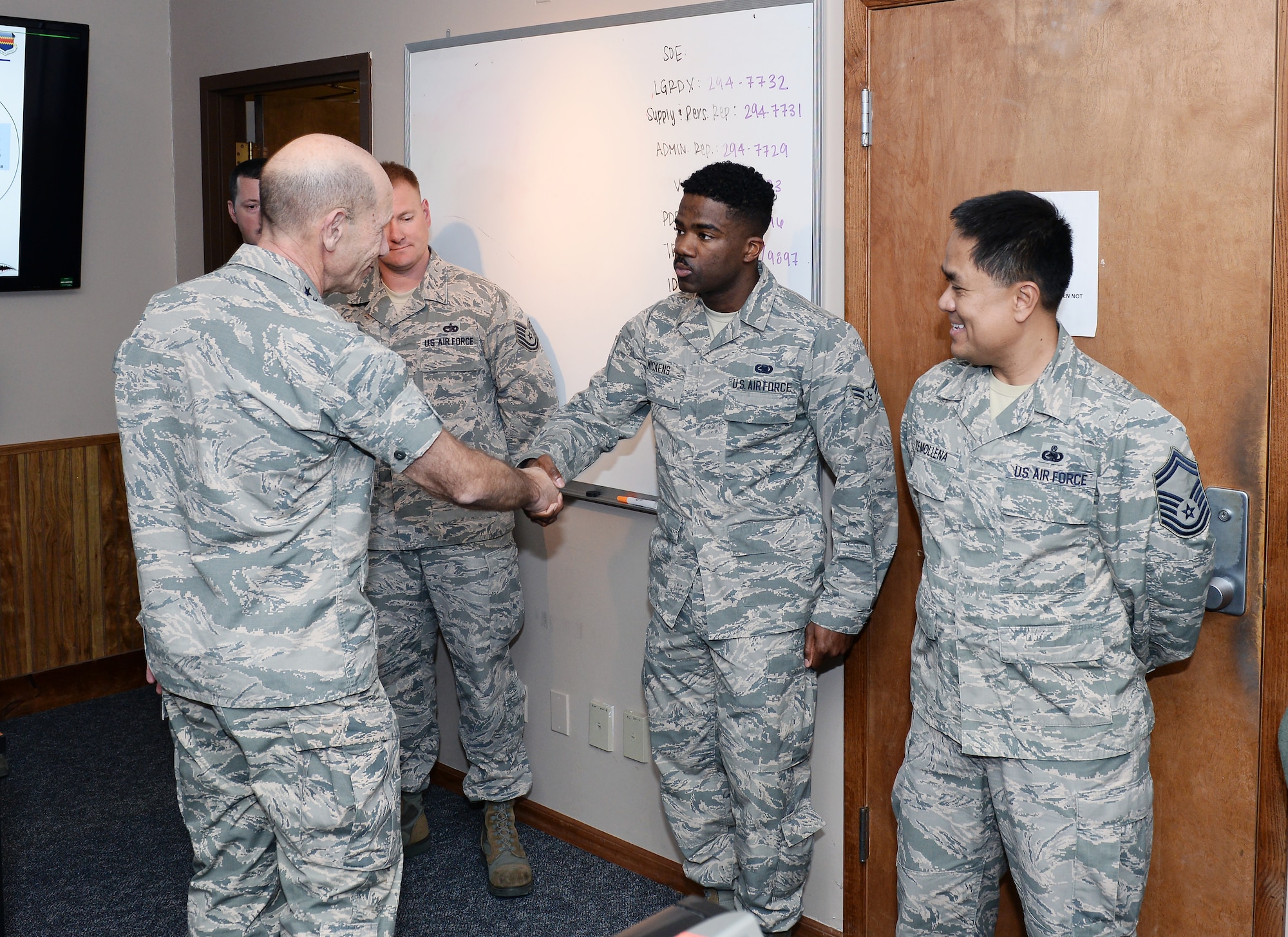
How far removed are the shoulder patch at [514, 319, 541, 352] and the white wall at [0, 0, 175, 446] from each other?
201 cm

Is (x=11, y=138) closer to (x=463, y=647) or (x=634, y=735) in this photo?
(x=463, y=647)

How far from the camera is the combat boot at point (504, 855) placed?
2.80m

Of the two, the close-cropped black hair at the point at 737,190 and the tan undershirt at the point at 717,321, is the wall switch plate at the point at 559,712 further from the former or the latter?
the close-cropped black hair at the point at 737,190

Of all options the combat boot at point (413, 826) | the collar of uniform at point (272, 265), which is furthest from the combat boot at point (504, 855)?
the collar of uniform at point (272, 265)

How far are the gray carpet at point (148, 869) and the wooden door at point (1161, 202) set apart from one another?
1091 millimetres

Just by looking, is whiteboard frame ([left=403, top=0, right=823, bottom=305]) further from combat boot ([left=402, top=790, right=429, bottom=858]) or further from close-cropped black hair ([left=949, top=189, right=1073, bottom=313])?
combat boot ([left=402, top=790, right=429, bottom=858])

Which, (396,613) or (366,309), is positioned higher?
(366,309)

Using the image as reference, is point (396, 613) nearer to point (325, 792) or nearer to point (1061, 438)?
point (325, 792)

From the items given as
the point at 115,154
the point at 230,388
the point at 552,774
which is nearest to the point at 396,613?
the point at 552,774

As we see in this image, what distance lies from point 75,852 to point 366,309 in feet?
5.47

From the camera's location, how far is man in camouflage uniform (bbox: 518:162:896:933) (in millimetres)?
2211

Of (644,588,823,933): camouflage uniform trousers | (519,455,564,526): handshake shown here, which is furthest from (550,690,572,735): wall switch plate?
(519,455,564,526): handshake

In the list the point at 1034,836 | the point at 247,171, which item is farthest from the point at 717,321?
the point at 247,171

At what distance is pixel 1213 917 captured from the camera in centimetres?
197
